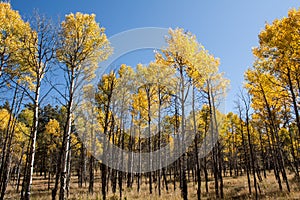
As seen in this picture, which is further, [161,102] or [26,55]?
[161,102]

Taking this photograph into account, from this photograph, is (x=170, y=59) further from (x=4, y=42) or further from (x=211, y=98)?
(x=4, y=42)

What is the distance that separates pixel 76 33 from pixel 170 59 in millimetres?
4766

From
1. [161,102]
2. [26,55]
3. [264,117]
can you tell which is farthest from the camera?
[161,102]

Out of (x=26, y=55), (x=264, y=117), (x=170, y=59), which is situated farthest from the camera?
(x=264, y=117)

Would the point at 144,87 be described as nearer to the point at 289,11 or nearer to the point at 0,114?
the point at 289,11

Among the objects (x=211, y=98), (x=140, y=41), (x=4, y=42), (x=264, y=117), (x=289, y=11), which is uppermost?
(x=140, y=41)

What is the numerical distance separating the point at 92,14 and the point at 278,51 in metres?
8.05

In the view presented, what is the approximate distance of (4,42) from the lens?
291 inches

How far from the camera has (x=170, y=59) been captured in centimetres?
Result: 1034

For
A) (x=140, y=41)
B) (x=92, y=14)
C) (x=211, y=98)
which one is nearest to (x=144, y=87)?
(x=140, y=41)

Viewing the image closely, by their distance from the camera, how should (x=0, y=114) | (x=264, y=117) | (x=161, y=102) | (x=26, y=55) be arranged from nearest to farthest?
(x=26, y=55)
(x=264, y=117)
(x=161, y=102)
(x=0, y=114)

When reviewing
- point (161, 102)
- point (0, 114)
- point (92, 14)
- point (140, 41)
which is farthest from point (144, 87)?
point (0, 114)

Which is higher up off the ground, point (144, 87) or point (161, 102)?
point (144, 87)

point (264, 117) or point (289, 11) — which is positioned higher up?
point (289, 11)
